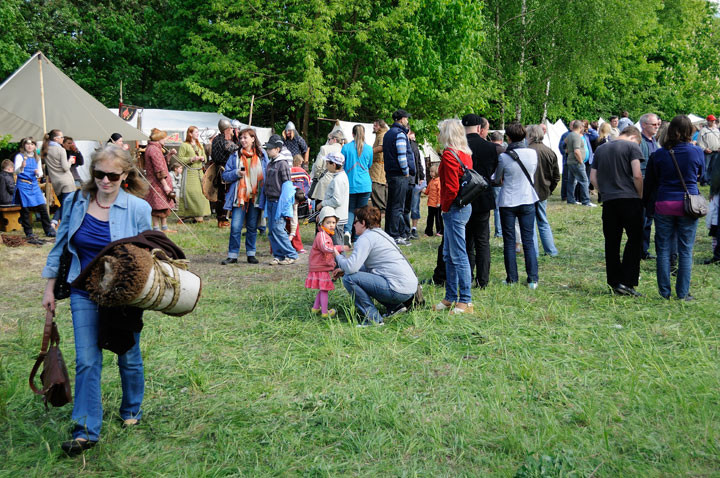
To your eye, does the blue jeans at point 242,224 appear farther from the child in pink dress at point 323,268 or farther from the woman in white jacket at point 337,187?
the child in pink dress at point 323,268

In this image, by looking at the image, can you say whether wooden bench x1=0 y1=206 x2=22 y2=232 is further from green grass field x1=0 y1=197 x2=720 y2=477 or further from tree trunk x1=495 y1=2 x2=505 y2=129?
tree trunk x1=495 y1=2 x2=505 y2=129

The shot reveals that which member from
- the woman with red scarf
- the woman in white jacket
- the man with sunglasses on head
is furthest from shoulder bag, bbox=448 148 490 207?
the woman with red scarf

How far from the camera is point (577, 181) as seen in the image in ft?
52.4

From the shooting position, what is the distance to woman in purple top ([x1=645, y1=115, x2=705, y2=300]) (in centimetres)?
668

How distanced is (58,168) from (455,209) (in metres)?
8.32

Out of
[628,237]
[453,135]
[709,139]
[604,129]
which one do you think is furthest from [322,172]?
[709,139]

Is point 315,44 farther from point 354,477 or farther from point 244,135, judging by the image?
point 354,477

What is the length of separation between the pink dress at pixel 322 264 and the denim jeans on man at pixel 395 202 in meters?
3.72

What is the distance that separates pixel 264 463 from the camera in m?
3.73

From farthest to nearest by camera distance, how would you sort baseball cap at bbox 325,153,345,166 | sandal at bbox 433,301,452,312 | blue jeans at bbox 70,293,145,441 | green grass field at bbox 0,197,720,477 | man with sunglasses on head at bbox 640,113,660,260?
baseball cap at bbox 325,153,345,166 < man with sunglasses on head at bbox 640,113,660,260 < sandal at bbox 433,301,452,312 < blue jeans at bbox 70,293,145,441 < green grass field at bbox 0,197,720,477

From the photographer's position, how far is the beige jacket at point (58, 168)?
38.4ft

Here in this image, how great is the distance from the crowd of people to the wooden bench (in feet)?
1.08

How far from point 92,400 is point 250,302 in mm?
3473

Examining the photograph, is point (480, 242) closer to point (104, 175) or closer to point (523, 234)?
point (523, 234)
